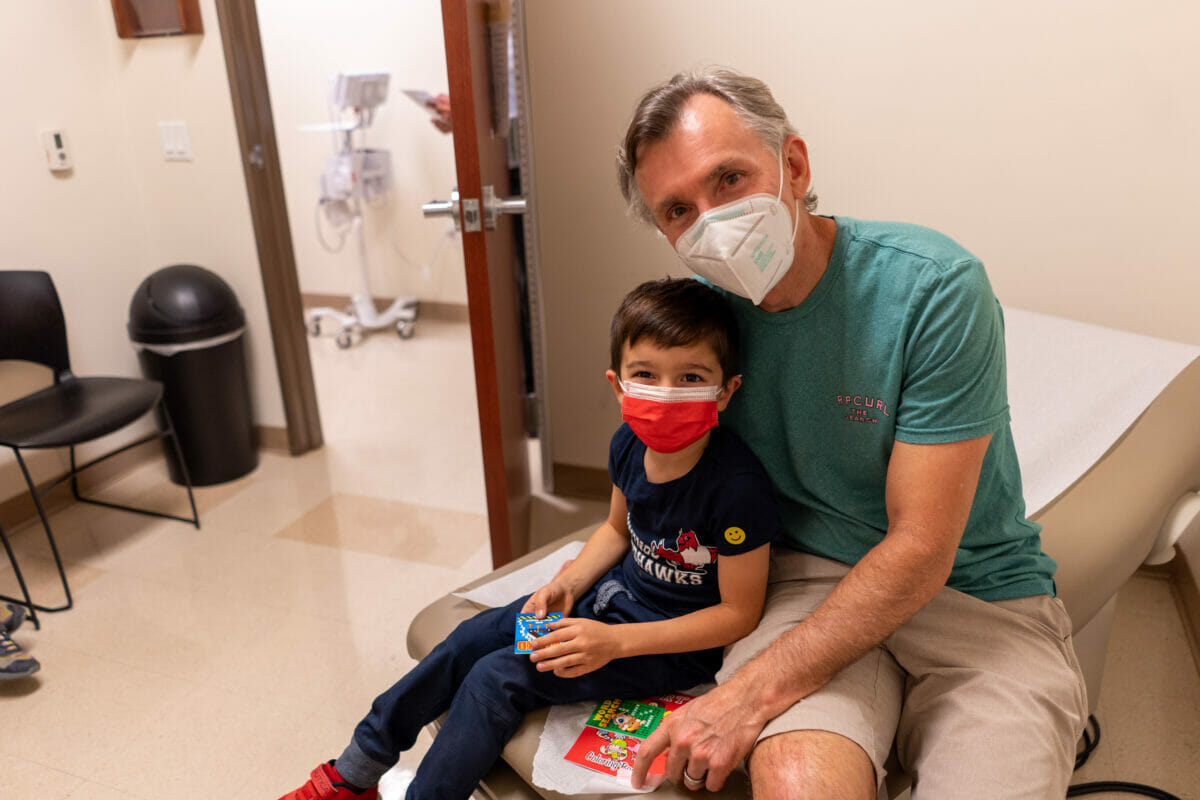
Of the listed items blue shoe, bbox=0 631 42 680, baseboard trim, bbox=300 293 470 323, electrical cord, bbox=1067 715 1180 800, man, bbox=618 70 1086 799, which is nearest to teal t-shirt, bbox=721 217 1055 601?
man, bbox=618 70 1086 799

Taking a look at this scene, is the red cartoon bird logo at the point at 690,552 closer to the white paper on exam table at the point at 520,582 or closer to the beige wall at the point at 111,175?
the white paper on exam table at the point at 520,582

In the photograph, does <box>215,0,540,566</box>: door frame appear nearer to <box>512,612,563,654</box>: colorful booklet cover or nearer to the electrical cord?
<box>512,612,563,654</box>: colorful booklet cover

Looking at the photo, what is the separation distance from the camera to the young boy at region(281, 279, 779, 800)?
1.07 metres

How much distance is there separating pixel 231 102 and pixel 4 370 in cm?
101

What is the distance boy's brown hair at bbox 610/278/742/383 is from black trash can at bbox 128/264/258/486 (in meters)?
1.90

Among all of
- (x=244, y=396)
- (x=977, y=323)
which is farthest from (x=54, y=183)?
(x=977, y=323)

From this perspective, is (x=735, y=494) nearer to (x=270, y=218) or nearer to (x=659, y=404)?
(x=659, y=404)

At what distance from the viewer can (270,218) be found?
2684mm

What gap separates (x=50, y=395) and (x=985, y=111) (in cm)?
250

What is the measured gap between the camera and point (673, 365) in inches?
42.1

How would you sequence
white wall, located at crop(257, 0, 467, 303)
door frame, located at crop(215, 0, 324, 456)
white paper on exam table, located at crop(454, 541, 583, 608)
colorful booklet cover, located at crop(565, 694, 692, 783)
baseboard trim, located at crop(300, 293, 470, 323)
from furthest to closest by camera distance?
baseboard trim, located at crop(300, 293, 470, 323) → white wall, located at crop(257, 0, 467, 303) → door frame, located at crop(215, 0, 324, 456) → white paper on exam table, located at crop(454, 541, 583, 608) → colorful booklet cover, located at crop(565, 694, 692, 783)

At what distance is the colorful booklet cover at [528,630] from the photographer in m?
1.12

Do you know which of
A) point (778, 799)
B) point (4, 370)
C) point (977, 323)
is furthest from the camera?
point (4, 370)

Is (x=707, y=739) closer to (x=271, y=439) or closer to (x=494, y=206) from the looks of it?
(x=494, y=206)
